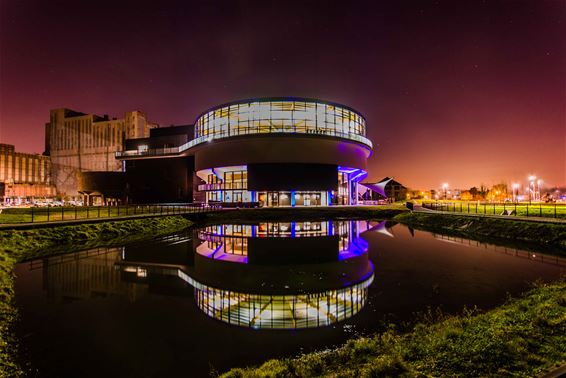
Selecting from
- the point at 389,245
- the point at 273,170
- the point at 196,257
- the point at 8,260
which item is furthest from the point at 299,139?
the point at 8,260

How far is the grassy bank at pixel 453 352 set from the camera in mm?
4993

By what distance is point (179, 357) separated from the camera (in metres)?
6.55

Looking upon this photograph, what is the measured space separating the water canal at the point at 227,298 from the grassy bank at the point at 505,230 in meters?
2.89

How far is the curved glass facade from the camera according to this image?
53375mm

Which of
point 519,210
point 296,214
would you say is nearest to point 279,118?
point 296,214

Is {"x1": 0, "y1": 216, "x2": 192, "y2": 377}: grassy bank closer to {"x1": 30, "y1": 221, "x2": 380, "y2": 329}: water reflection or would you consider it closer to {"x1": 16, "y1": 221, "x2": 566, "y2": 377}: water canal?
{"x1": 16, "y1": 221, "x2": 566, "y2": 377}: water canal

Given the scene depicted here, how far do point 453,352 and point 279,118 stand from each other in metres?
50.5

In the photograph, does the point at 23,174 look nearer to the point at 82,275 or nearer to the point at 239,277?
the point at 82,275

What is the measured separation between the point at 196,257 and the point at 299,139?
3789 centimetres

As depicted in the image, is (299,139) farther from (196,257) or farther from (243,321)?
(243,321)

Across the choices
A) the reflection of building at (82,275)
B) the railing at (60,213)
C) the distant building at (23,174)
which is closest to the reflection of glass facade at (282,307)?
the reflection of building at (82,275)

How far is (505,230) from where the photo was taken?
76.6 ft

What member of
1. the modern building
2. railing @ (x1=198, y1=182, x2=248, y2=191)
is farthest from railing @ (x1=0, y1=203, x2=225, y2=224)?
railing @ (x1=198, y1=182, x2=248, y2=191)

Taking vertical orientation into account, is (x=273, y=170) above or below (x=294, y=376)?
above
